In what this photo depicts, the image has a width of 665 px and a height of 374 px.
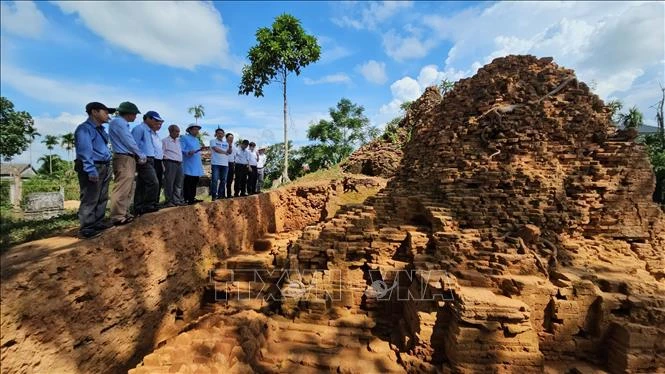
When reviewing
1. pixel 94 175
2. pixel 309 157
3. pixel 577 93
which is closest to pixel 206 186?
pixel 309 157

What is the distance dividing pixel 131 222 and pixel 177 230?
1011 mm

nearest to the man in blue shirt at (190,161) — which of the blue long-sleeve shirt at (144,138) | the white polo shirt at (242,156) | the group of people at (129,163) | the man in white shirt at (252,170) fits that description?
the group of people at (129,163)

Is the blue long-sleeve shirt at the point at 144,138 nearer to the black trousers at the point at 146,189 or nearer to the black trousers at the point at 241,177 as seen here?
the black trousers at the point at 146,189

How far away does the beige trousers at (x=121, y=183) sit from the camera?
428 centimetres

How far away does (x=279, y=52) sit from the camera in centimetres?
1511

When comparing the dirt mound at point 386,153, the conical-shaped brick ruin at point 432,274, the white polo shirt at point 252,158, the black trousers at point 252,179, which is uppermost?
the dirt mound at point 386,153

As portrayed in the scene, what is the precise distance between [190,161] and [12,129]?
9549 millimetres

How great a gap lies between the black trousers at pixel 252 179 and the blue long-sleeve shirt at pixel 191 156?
114 inches

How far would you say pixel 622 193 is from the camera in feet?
20.1

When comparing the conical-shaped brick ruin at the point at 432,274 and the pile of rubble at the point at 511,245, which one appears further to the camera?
the pile of rubble at the point at 511,245

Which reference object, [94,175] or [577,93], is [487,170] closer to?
[577,93]

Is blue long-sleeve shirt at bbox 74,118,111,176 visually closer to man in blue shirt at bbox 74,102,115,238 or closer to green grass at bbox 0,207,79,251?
man in blue shirt at bbox 74,102,115,238

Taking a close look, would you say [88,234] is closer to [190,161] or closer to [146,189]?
[146,189]

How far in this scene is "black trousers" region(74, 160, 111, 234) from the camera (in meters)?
3.76
